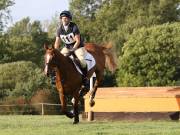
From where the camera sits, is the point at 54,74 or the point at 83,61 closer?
the point at 54,74

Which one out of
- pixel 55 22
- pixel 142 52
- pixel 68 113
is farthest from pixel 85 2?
pixel 68 113

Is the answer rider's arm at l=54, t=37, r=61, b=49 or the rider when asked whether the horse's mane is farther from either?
rider's arm at l=54, t=37, r=61, b=49

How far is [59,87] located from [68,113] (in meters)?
0.70

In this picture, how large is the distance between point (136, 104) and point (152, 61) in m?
32.3

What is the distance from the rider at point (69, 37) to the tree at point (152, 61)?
3603cm

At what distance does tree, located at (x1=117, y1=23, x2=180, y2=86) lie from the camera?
50.9 m

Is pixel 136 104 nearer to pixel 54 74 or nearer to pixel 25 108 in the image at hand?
pixel 54 74

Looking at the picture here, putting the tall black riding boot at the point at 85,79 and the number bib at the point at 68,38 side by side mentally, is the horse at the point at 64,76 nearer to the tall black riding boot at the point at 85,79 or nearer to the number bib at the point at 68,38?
the tall black riding boot at the point at 85,79

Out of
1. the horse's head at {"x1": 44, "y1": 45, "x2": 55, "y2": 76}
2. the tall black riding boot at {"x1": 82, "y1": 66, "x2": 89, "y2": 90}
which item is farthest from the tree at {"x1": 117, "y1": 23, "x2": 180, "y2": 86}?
the horse's head at {"x1": 44, "y1": 45, "x2": 55, "y2": 76}

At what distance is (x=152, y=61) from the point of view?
168 feet

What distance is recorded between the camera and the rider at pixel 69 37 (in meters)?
14.4

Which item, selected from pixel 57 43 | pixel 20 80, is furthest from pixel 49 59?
pixel 20 80

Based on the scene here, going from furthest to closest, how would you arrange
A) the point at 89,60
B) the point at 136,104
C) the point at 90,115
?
the point at 90,115 < the point at 136,104 < the point at 89,60

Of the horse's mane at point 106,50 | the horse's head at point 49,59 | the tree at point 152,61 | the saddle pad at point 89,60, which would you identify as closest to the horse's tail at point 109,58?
the horse's mane at point 106,50
